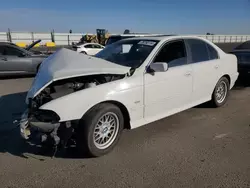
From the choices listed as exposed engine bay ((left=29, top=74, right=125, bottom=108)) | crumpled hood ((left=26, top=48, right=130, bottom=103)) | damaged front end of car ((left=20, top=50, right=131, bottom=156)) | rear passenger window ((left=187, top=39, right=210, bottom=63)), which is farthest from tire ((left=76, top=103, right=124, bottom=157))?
rear passenger window ((left=187, top=39, right=210, bottom=63))

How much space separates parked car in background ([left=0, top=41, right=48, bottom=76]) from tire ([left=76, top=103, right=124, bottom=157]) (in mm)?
7035

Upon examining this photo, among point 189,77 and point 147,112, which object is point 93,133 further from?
point 189,77

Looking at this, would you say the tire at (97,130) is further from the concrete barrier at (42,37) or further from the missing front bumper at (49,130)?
the concrete barrier at (42,37)

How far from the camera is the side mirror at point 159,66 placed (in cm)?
386

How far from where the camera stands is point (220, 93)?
5.70 meters

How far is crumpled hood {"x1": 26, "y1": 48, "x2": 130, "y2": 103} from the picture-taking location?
3.45 meters

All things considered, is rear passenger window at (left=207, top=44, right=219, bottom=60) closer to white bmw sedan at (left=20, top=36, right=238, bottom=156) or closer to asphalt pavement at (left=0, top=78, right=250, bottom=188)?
white bmw sedan at (left=20, top=36, right=238, bottom=156)

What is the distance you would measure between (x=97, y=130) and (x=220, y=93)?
3.36 m

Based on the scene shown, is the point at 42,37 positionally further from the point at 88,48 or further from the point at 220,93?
the point at 220,93

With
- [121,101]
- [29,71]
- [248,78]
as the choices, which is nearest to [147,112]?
[121,101]

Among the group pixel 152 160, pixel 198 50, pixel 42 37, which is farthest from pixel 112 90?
pixel 42 37

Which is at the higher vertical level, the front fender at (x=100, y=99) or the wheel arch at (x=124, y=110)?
the front fender at (x=100, y=99)

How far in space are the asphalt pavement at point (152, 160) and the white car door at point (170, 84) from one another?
16.9 inches

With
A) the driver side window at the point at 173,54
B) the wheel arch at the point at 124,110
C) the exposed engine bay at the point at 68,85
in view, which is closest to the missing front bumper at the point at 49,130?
the exposed engine bay at the point at 68,85
